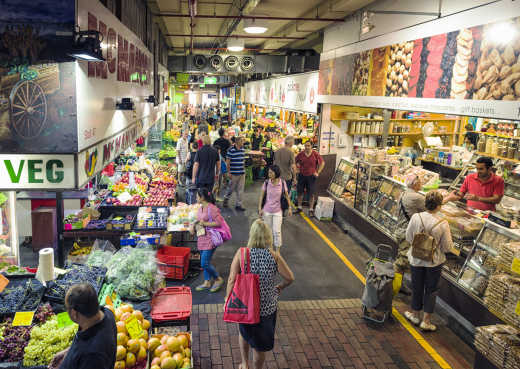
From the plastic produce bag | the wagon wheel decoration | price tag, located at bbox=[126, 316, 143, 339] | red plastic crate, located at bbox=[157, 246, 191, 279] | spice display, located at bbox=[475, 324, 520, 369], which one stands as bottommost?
red plastic crate, located at bbox=[157, 246, 191, 279]

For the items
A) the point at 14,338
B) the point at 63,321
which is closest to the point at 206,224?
the point at 63,321

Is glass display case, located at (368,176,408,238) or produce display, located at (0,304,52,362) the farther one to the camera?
glass display case, located at (368,176,408,238)

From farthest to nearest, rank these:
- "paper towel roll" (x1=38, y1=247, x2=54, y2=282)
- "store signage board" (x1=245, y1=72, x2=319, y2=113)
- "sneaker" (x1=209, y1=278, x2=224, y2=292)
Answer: "store signage board" (x1=245, y1=72, x2=319, y2=113), "sneaker" (x1=209, y1=278, x2=224, y2=292), "paper towel roll" (x1=38, y1=247, x2=54, y2=282)

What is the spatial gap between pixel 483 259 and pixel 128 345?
15.3 feet

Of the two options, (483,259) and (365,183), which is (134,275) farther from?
(365,183)

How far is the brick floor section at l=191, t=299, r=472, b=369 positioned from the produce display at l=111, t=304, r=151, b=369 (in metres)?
1.06

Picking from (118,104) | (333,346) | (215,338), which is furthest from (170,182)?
(333,346)

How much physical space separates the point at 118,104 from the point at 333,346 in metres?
4.68

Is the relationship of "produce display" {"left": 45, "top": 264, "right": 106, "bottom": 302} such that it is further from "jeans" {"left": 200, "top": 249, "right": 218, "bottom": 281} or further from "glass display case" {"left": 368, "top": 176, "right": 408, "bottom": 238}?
"glass display case" {"left": 368, "top": 176, "right": 408, "bottom": 238}

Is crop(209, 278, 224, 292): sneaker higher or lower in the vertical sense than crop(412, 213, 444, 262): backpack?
lower

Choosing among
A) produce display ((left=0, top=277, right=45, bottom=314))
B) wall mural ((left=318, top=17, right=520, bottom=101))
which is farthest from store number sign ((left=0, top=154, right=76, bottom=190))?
wall mural ((left=318, top=17, right=520, bottom=101))

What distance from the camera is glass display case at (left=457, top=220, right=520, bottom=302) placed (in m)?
5.41

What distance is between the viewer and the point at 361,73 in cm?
968

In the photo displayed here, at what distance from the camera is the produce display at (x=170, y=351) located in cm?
395
